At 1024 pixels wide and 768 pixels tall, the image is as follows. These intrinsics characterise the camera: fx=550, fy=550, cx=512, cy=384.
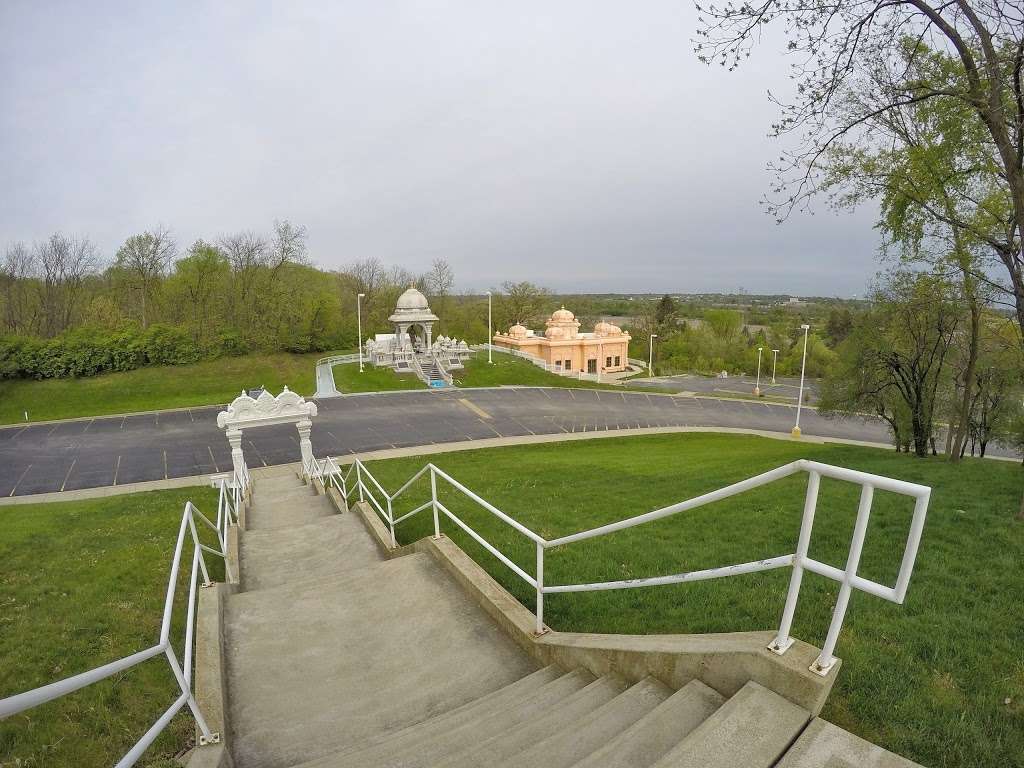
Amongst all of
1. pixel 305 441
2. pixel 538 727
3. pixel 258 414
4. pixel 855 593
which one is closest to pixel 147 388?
pixel 305 441

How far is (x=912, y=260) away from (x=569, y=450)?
13.2 m

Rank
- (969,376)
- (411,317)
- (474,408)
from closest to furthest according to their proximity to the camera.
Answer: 1. (969,376)
2. (474,408)
3. (411,317)

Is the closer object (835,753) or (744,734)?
(835,753)

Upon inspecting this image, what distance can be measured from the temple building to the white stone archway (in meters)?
38.1

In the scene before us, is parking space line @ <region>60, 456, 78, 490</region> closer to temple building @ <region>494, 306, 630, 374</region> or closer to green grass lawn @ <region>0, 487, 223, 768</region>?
green grass lawn @ <region>0, 487, 223, 768</region>

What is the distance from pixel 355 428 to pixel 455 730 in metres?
A: 23.8

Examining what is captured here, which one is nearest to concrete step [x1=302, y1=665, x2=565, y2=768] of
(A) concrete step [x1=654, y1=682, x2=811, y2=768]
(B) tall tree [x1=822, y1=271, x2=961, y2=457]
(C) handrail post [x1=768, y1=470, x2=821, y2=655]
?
(A) concrete step [x1=654, y1=682, x2=811, y2=768]

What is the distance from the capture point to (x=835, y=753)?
2.41m

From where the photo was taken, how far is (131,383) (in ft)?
112

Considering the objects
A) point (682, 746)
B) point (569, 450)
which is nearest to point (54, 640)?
point (682, 746)

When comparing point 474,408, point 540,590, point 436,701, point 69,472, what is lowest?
point 69,472

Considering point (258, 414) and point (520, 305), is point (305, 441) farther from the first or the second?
point (520, 305)

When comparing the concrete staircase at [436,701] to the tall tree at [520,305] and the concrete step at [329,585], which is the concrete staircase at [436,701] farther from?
the tall tree at [520,305]

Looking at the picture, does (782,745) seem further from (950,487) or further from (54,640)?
(950,487)
